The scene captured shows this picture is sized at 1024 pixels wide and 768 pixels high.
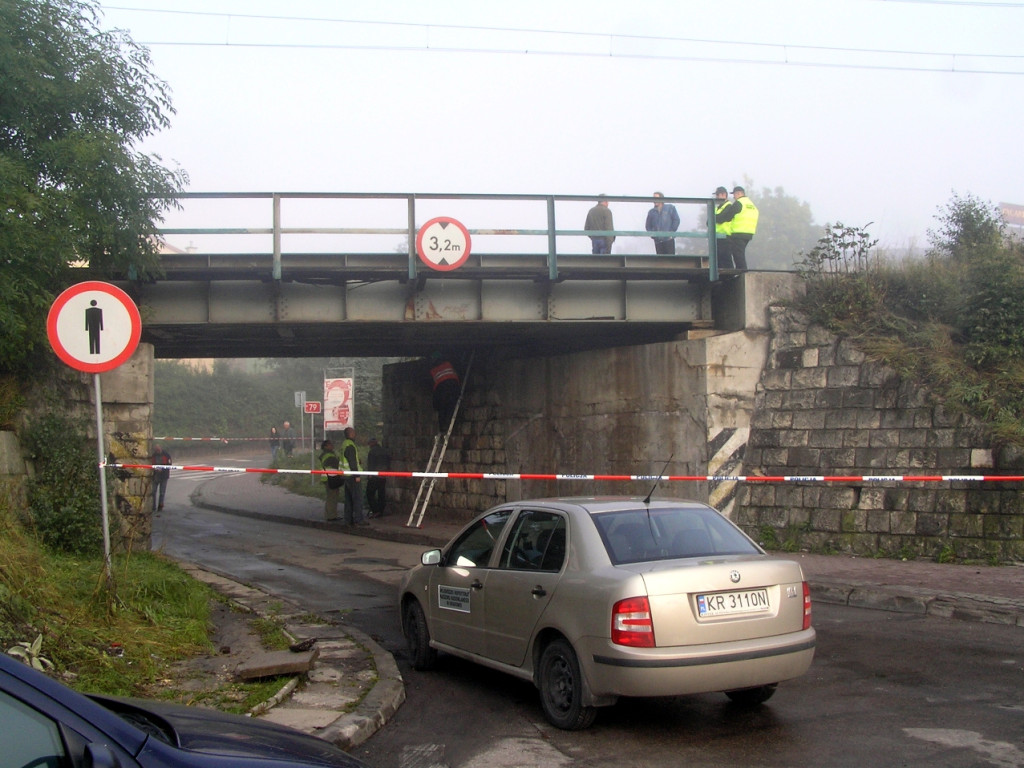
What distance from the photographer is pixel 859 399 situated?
44.7 ft

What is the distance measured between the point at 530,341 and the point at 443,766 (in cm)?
1468

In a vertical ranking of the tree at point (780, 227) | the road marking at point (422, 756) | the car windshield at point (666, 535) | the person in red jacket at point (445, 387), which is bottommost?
the road marking at point (422, 756)

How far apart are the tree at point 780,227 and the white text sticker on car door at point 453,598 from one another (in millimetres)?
116021

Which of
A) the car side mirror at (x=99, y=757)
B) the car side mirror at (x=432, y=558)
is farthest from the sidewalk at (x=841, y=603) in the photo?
the car side mirror at (x=99, y=757)

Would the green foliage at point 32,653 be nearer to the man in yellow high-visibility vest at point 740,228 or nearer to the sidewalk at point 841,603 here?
the sidewalk at point 841,603

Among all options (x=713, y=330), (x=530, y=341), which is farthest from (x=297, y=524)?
(x=713, y=330)

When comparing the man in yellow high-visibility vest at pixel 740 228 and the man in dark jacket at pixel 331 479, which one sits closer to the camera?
the man in yellow high-visibility vest at pixel 740 228

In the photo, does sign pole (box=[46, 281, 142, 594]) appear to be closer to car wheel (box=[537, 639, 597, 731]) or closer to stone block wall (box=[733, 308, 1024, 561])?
car wheel (box=[537, 639, 597, 731])

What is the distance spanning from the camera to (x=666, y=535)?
236 inches

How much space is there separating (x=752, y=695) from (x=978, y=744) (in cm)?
137

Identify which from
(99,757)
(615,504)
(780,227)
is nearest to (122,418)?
(615,504)

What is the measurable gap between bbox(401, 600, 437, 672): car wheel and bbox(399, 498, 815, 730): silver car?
716mm

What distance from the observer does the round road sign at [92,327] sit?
769cm

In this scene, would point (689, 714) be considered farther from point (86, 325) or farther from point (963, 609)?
point (86, 325)
